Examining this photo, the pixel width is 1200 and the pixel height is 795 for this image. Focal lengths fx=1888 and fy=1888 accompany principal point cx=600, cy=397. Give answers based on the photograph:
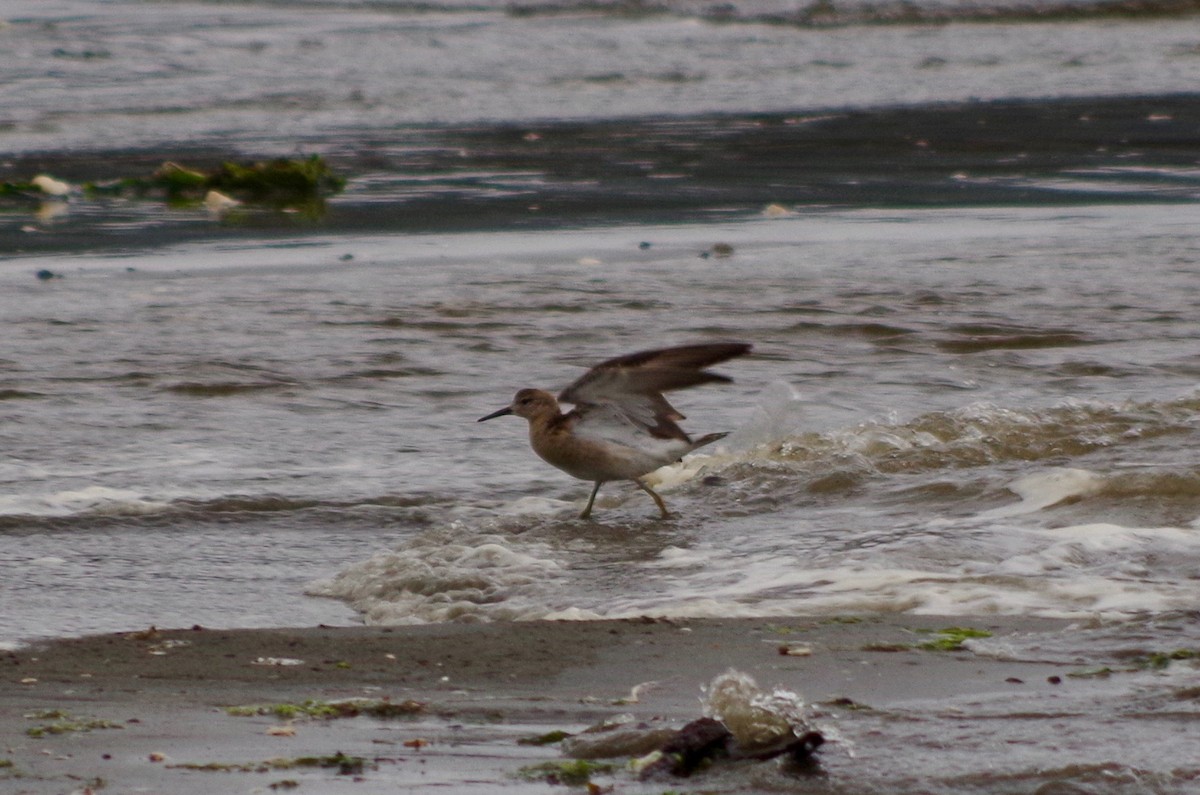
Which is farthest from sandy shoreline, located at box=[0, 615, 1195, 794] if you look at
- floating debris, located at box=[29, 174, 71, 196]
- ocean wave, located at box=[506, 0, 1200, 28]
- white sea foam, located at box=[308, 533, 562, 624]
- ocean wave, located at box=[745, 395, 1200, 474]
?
ocean wave, located at box=[506, 0, 1200, 28]

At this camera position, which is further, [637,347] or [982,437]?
[637,347]

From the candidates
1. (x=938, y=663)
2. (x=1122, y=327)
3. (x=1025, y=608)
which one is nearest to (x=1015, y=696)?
(x=938, y=663)

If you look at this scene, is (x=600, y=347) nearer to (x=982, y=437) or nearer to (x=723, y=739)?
(x=982, y=437)

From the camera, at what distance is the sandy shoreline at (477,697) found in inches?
136

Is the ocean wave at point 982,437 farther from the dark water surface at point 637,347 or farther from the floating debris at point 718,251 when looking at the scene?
the floating debris at point 718,251

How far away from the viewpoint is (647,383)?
6.28 metres

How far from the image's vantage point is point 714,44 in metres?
23.0

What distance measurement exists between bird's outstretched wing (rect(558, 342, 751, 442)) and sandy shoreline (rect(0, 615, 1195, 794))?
4.85ft

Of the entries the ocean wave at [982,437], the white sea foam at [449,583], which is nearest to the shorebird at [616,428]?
the ocean wave at [982,437]

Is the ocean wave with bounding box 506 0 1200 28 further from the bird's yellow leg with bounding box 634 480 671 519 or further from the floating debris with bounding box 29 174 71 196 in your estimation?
the bird's yellow leg with bounding box 634 480 671 519

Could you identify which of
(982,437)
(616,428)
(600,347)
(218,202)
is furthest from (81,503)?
(218,202)

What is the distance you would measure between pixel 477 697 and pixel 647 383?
7.57ft

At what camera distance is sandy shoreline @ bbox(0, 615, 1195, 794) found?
346cm

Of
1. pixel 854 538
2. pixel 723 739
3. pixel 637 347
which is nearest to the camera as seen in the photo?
pixel 723 739
